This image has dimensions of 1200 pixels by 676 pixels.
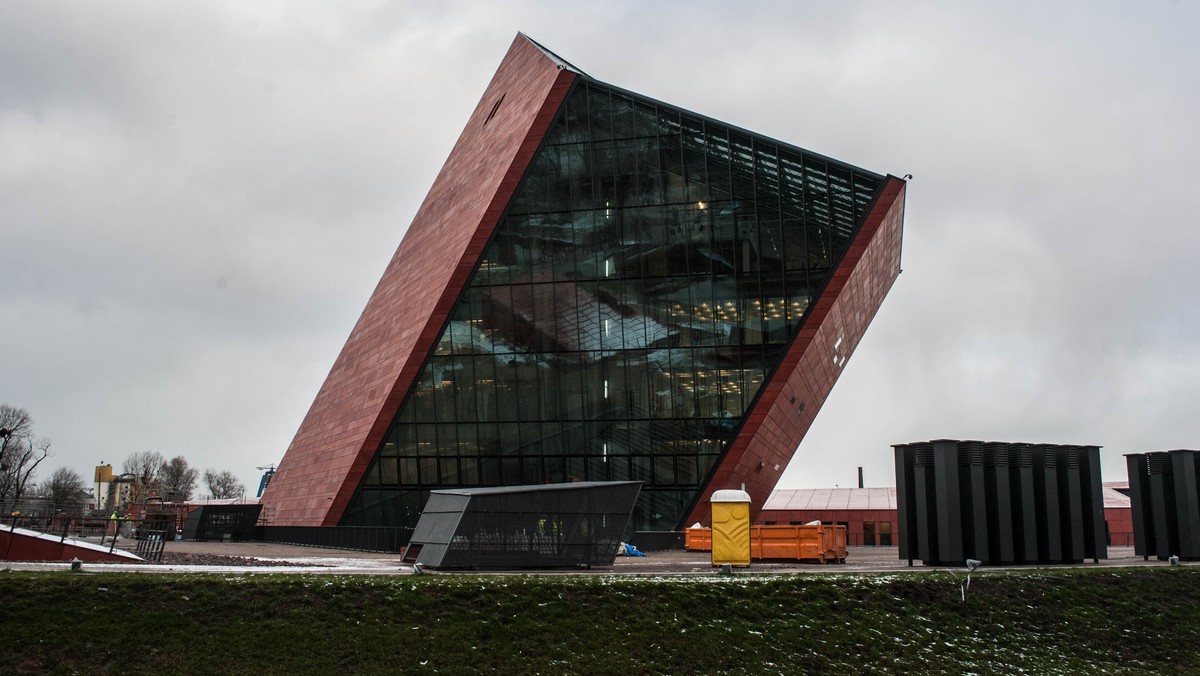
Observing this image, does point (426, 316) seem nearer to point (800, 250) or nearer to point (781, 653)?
point (800, 250)

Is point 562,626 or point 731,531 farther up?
point 731,531

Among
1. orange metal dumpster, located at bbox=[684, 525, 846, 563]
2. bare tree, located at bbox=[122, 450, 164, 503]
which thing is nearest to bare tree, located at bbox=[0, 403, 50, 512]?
bare tree, located at bbox=[122, 450, 164, 503]

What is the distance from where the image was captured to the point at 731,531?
27969mm

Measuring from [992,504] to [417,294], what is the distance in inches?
1143

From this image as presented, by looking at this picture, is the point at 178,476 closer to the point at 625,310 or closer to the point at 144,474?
the point at 144,474

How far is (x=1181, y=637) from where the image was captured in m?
22.0

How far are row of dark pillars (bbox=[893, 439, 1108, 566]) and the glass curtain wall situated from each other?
1315 centimetres

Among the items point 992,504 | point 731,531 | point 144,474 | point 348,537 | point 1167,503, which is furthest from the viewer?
point 144,474

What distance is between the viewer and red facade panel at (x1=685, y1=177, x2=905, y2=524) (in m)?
42.4

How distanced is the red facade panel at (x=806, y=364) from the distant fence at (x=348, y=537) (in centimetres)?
1190

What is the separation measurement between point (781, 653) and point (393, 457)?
1217 inches

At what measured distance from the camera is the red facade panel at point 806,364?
42.4 metres

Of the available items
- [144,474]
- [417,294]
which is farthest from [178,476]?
[417,294]

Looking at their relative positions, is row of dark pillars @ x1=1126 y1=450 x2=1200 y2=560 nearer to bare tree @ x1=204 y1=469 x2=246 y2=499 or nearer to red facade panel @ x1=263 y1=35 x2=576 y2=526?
red facade panel @ x1=263 y1=35 x2=576 y2=526
